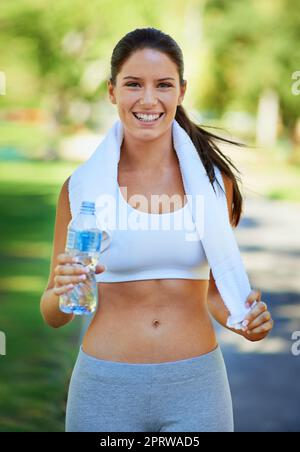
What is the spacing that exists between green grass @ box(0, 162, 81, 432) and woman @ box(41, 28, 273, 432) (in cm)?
289

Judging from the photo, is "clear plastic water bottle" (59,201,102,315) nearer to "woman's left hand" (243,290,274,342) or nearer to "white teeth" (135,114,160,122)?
"white teeth" (135,114,160,122)

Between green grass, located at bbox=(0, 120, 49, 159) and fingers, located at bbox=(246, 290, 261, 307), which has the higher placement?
green grass, located at bbox=(0, 120, 49, 159)

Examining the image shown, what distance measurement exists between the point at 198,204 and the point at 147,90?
13.5 inches

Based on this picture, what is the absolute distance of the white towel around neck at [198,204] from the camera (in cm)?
237


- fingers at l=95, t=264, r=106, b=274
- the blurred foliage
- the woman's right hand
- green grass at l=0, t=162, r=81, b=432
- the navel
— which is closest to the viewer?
the woman's right hand

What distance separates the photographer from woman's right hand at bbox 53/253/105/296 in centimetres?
211

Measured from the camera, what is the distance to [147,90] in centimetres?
233

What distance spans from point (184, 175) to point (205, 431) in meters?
0.71

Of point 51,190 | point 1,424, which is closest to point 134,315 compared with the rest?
point 1,424

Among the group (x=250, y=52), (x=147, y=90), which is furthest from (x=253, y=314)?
(x=250, y=52)

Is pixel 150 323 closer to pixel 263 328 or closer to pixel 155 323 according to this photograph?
pixel 155 323

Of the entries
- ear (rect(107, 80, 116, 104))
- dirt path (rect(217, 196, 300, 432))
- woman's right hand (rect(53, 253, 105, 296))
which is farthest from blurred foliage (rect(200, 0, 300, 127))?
woman's right hand (rect(53, 253, 105, 296))

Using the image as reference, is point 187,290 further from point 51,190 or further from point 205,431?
point 51,190

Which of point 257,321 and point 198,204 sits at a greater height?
point 198,204
